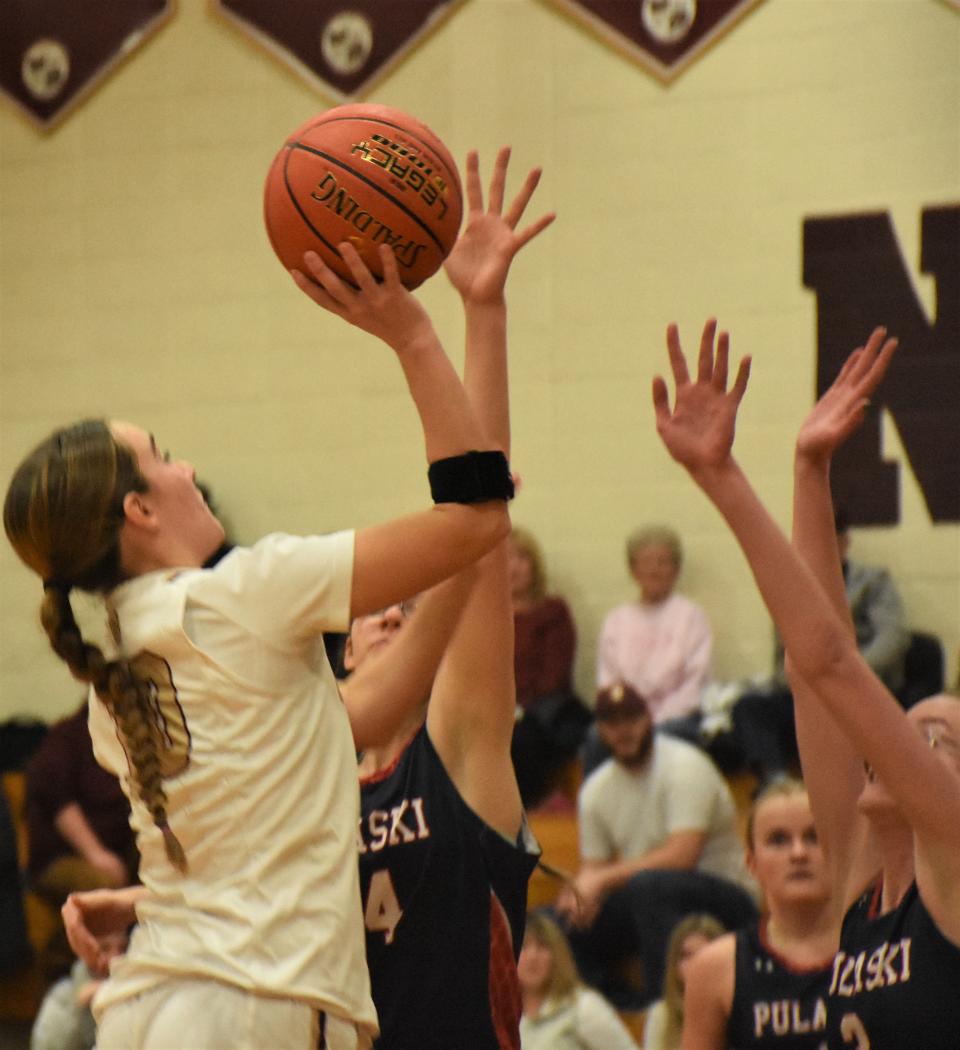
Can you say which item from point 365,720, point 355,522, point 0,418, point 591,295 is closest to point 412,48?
point 591,295

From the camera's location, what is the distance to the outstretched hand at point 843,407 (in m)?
2.59

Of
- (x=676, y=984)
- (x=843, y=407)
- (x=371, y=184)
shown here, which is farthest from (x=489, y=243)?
(x=676, y=984)

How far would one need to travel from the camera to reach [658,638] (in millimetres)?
7863

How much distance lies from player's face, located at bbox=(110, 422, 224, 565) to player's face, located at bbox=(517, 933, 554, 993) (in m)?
3.56

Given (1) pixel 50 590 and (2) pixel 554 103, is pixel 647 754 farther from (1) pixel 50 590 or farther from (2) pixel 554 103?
(1) pixel 50 590

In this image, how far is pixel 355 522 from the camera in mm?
8766

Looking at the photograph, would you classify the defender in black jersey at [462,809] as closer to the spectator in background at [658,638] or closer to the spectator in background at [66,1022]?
the spectator in background at [66,1022]

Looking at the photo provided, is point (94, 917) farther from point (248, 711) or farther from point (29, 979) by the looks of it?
point (29, 979)

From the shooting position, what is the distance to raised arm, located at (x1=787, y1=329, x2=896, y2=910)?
8.62 feet

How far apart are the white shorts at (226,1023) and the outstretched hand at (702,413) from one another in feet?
3.12

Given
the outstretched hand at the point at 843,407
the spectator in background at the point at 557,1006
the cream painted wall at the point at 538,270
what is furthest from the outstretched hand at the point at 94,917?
the cream painted wall at the point at 538,270

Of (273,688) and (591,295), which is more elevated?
(591,295)

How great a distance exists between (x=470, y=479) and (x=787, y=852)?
1890 millimetres

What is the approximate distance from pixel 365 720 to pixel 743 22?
20.9ft
